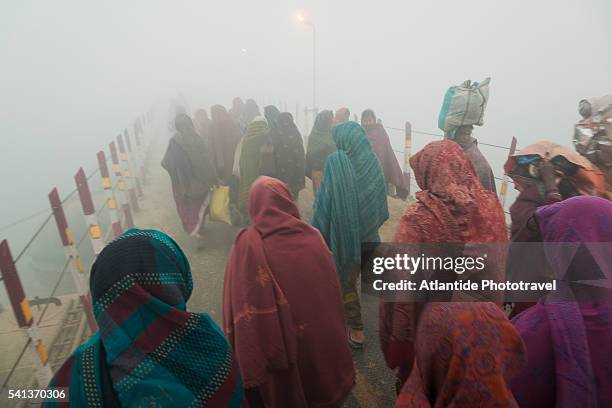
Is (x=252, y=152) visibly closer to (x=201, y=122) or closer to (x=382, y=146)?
(x=382, y=146)

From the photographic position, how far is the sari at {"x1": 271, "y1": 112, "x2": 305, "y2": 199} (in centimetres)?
491

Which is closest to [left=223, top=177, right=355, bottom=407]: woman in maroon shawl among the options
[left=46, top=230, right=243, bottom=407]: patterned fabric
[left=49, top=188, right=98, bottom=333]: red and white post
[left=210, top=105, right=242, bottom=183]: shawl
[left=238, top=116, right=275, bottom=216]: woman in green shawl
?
[left=46, top=230, right=243, bottom=407]: patterned fabric

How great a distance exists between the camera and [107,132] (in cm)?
5019

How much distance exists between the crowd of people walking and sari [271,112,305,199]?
6.77ft

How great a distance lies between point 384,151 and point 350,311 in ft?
11.1

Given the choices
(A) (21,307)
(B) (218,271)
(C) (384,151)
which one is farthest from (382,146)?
(A) (21,307)

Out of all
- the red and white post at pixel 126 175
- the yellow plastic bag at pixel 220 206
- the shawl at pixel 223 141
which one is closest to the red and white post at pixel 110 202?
the yellow plastic bag at pixel 220 206

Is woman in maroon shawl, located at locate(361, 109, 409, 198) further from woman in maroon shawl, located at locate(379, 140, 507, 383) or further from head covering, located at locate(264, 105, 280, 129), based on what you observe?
woman in maroon shawl, located at locate(379, 140, 507, 383)

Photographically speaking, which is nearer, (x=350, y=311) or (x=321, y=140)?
(x=350, y=311)

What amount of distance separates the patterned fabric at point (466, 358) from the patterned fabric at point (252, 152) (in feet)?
12.6

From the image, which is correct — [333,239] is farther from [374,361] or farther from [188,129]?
[188,129]

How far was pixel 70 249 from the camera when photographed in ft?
10.7

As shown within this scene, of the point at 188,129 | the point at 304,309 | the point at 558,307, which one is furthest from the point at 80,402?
the point at 188,129

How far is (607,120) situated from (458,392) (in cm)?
265
